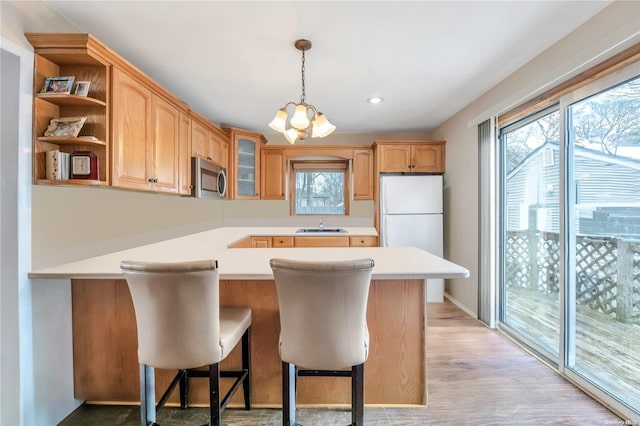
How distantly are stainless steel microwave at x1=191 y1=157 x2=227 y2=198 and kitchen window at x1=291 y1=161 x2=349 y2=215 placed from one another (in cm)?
120

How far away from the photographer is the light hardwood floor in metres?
1.60

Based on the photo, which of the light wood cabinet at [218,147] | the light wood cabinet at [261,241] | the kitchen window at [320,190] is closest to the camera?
the light wood cabinet at [218,147]

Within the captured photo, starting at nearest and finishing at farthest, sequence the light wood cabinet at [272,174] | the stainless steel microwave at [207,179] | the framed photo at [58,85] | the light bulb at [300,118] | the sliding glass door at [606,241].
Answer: the framed photo at [58,85], the sliding glass door at [606,241], the light bulb at [300,118], the stainless steel microwave at [207,179], the light wood cabinet at [272,174]

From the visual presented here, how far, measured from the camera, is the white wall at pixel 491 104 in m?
1.55

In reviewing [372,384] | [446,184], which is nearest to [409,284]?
[372,384]

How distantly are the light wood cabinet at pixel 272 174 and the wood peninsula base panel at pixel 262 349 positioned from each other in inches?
97.4

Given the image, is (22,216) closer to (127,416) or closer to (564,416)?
(127,416)

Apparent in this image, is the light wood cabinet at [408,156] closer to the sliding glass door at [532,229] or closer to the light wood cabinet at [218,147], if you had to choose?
the sliding glass door at [532,229]

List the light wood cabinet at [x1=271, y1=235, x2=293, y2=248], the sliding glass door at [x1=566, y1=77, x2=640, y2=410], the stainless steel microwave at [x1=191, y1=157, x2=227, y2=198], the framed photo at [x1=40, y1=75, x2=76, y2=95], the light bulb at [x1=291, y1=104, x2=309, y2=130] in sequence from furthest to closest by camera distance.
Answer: the light wood cabinet at [x1=271, y1=235, x2=293, y2=248] → the stainless steel microwave at [x1=191, y1=157, x2=227, y2=198] → the light bulb at [x1=291, y1=104, x2=309, y2=130] → the sliding glass door at [x1=566, y1=77, x2=640, y2=410] → the framed photo at [x1=40, y1=75, x2=76, y2=95]

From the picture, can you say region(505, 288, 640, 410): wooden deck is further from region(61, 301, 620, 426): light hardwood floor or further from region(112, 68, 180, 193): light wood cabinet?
region(112, 68, 180, 193): light wood cabinet

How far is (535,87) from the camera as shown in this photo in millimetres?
2100

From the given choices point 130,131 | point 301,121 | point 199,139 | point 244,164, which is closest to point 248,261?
point 301,121

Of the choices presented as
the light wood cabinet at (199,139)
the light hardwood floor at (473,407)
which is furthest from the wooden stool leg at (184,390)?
the light wood cabinet at (199,139)

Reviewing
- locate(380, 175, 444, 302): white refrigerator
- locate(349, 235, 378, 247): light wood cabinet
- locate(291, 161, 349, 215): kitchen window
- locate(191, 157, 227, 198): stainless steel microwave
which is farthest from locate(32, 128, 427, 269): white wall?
A: locate(380, 175, 444, 302): white refrigerator
